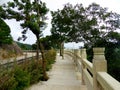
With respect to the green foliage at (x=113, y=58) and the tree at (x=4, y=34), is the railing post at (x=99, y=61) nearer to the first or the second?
the green foliage at (x=113, y=58)

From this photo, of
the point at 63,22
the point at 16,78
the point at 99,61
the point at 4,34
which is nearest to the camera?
the point at 99,61

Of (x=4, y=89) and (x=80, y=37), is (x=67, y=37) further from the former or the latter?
(x=4, y=89)

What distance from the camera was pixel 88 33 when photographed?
24.3 m

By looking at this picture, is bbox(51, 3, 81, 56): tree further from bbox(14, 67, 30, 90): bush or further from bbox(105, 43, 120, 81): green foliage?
bbox(14, 67, 30, 90): bush

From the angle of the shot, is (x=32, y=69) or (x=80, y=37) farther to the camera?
(x=80, y=37)

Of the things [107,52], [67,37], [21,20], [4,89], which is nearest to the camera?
[4,89]

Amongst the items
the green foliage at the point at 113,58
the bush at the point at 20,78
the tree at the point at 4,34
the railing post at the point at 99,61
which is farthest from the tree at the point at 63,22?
the railing post at the point at 99,61

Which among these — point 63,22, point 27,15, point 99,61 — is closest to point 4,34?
point 63,22

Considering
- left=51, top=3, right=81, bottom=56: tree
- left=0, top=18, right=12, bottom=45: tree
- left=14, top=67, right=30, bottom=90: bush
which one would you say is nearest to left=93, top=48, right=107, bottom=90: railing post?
left=14, top=67, right=30, bottom=90: bush

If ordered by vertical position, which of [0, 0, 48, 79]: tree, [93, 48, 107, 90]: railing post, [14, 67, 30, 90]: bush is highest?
[0, 0, 48, 79]: tree

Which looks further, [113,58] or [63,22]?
[113,58]

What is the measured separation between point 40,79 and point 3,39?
2677 centimetres

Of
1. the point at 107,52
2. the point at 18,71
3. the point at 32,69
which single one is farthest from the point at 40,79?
the point at 107,52

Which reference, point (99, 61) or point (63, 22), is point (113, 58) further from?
point (99, 61)
